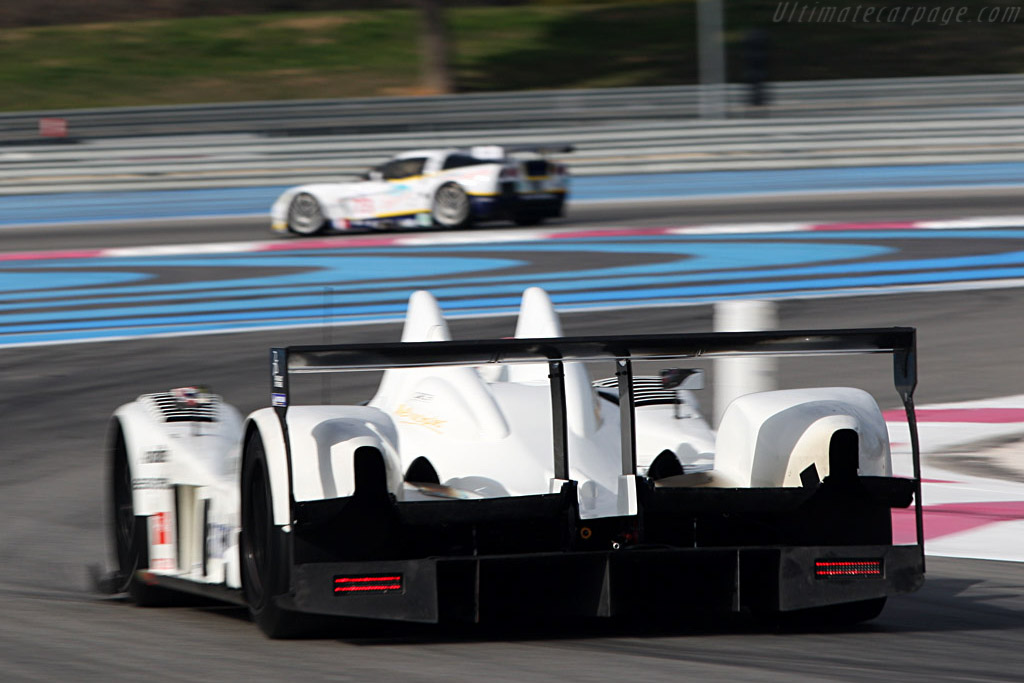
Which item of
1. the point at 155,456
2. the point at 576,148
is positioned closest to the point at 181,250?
the point at 576,148

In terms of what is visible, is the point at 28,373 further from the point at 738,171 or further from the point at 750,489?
the point at 738,171

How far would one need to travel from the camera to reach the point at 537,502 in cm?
442

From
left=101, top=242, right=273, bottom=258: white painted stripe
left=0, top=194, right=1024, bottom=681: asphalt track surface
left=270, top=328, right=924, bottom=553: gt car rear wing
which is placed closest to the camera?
left=0, top=194, right=1024, bottom=681: asphalt track surface

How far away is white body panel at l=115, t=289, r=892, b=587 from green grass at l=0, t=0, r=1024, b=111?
30.7 metres

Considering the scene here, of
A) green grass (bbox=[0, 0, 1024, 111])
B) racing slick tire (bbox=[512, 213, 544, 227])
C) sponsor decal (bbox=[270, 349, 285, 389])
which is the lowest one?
sponsor decal (bbox=[270, 349, 285, 389])

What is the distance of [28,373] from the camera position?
37.7 feet

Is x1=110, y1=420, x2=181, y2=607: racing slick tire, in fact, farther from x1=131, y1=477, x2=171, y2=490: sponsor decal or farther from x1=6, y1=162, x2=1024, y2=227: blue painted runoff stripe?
x1=6, y1=162, x2=1024, y2=227: blue painted runoff stripe

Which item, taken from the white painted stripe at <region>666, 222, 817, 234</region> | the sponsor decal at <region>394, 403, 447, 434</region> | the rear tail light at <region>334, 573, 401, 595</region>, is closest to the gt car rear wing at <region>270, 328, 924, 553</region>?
the rear tail light at <region>334, 573, 401, 595</region>

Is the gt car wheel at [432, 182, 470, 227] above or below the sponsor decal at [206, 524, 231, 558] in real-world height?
above

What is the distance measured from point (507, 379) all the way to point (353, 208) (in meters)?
15.5

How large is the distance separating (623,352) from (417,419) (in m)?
1.02

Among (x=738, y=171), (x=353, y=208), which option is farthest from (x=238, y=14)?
(x=353, y=208)

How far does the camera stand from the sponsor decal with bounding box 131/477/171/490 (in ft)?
17.5

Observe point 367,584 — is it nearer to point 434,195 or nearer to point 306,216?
point 306,216
